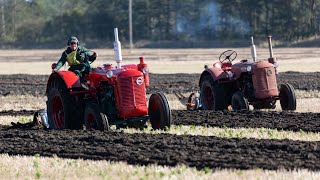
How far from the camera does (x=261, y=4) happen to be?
294ft

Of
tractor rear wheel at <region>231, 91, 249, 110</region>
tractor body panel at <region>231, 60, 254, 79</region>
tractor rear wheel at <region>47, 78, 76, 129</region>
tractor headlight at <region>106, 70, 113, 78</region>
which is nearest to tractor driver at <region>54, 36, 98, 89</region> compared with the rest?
tractor rear wheel at <region>47, 78, 76, 129</region>

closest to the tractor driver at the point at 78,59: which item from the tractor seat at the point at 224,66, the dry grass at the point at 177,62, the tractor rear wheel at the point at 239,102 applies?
the tractor rear wheel at the point at 239,102

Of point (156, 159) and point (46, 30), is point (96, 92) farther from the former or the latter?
point (46, 30)

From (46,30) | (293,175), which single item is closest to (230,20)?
(46,30)

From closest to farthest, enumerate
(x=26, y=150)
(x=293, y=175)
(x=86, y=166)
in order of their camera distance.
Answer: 1. (x=293, y=175)
2. (x=86, y=166)
3. (x=26, y=150)

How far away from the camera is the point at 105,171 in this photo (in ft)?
32.0

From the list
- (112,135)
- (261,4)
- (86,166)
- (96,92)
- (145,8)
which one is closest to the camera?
(86,166)

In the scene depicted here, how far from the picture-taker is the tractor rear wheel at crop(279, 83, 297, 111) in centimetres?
1764

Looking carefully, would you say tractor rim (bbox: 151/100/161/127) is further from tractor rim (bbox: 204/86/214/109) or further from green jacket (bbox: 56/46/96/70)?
tractor rim (bbox: 204/86/214/109)

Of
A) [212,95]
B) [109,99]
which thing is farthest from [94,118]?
[212,95]

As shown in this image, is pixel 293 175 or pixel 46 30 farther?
pixel 46 30

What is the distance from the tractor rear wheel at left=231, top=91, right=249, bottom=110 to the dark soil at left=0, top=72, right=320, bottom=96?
7657mm

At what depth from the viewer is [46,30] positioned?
340ft

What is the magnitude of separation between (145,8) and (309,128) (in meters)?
84.9
